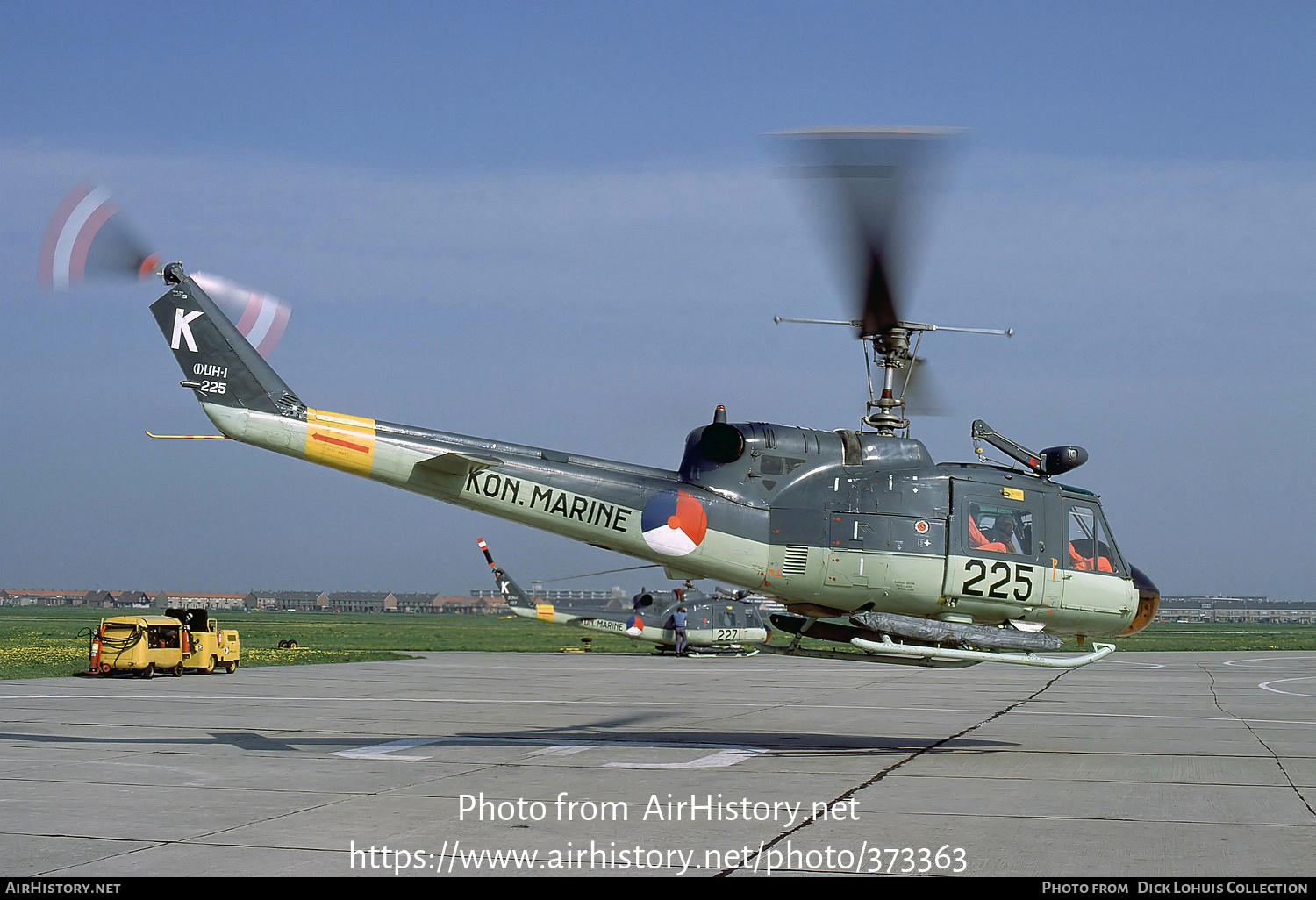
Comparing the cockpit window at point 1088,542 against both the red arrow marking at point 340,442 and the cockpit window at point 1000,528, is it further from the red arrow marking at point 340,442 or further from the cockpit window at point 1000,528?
the red arrow marking at point 340,442

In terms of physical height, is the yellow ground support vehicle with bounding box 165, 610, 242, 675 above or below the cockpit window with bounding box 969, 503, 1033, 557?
below

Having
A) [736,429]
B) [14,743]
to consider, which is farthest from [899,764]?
[14,743]

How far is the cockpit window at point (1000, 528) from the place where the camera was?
1461 centimetres

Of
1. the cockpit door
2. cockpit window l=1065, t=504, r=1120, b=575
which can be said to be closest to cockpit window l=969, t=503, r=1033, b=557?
the cockpit door

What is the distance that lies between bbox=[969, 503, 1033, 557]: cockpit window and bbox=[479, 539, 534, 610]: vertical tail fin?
72.5 ft

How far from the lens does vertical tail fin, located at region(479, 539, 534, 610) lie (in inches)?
1385

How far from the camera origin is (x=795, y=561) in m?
14.4

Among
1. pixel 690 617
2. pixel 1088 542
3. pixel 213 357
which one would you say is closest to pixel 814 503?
pixel 1088 542

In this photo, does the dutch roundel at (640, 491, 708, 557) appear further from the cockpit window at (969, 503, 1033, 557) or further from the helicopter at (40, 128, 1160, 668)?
the cockpit window at (969, 503, 1033, 557)

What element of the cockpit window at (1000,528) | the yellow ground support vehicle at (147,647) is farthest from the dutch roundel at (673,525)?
the yellow ground support vehicle at (147,647)

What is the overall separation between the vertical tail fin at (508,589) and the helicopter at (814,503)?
68.0ft
